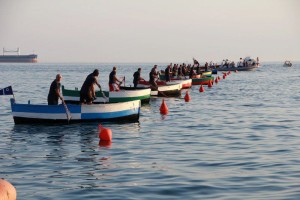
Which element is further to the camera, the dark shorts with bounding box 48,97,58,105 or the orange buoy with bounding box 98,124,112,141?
the dark shorts with bounding box 48,97,58,105

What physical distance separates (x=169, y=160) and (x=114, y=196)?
4.33 m

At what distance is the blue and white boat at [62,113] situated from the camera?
78.9 feet

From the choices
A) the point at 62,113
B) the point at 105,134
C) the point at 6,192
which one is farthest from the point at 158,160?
the point at 62,113

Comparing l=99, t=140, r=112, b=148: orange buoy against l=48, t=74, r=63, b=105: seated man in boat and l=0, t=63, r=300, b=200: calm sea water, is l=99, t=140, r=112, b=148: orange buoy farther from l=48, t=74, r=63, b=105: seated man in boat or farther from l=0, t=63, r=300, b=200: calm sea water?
l=48, t=74, r=63, b=105: seated man in boat

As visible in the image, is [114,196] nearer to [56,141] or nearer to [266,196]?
[266,196]

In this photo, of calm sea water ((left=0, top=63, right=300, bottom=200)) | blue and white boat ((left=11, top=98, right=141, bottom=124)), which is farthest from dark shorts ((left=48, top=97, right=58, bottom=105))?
calm sea water ((left=0, top=63, right=300, bottom=200))

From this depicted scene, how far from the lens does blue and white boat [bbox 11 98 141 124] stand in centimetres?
2406

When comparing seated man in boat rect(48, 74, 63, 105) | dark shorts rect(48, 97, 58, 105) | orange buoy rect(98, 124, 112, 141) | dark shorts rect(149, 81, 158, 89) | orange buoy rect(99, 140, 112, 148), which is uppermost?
seated man in boat rect(48, 74, 63, 105)

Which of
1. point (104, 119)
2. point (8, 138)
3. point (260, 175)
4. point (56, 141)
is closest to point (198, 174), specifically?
point (260, 175)

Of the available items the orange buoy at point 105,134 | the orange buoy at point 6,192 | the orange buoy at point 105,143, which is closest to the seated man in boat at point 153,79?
the orange buoy at point 105,134

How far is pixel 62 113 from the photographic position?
24266 mm

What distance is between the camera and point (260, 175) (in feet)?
45.8

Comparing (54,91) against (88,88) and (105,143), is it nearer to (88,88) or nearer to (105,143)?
(88,88)

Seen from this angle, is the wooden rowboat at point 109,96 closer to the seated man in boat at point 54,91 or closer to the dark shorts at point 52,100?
the dark shorts at point 52,100
